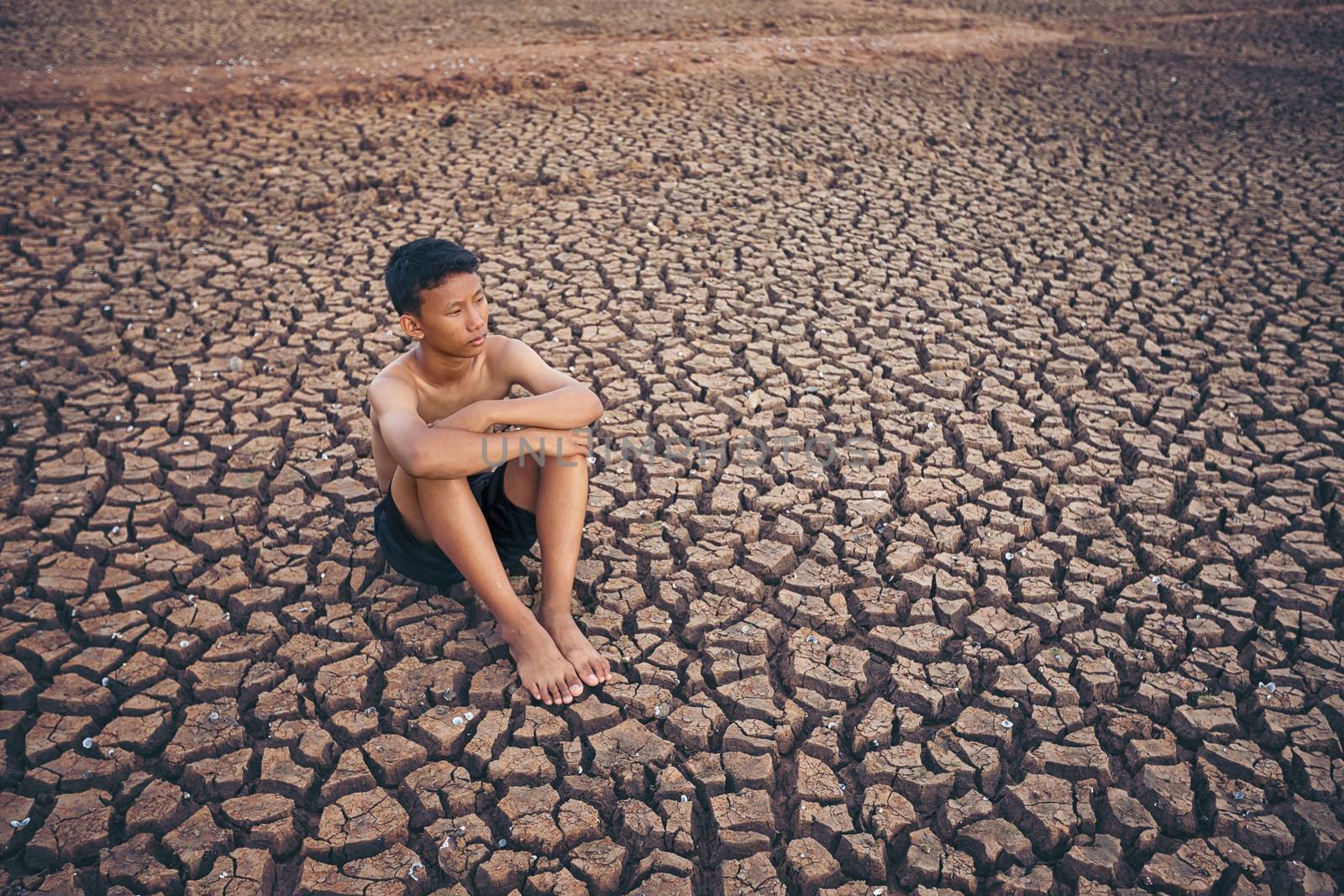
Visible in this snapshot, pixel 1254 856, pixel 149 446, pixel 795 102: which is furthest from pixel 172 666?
pixel 795 102

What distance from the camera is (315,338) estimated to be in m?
4.15

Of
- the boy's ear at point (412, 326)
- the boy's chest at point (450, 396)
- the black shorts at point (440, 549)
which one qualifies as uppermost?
the boy's ear at point (412, 326)

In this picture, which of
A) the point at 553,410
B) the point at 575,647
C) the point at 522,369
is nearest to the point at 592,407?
the point at 553,410

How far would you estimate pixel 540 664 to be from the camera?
8.11ft

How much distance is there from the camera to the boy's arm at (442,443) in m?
2.30

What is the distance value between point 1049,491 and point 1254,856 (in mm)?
1406

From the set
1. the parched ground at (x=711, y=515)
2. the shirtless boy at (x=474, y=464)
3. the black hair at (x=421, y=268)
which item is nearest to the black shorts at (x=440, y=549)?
the shirtless boy at (x=474, y=464)

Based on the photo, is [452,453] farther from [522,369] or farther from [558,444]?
[522,369]

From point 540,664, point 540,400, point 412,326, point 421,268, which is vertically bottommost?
point 540,664

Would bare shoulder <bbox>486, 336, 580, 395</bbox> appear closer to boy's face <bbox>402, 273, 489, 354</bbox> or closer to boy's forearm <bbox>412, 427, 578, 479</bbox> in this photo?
boy's face <bbox>402, 273, 489, 354</bbox>

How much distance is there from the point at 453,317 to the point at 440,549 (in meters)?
0.65

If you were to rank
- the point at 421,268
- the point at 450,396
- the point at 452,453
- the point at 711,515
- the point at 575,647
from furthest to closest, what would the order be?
1. the point at 711,515
2. the point at 450,396
3. the point at 575,647
4. the point at 421,268
5. the point at 452,453

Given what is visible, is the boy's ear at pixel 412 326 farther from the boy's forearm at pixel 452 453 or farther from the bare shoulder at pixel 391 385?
the boy's forearm at pixel 452 453

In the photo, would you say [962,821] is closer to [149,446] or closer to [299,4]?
[149,446]
